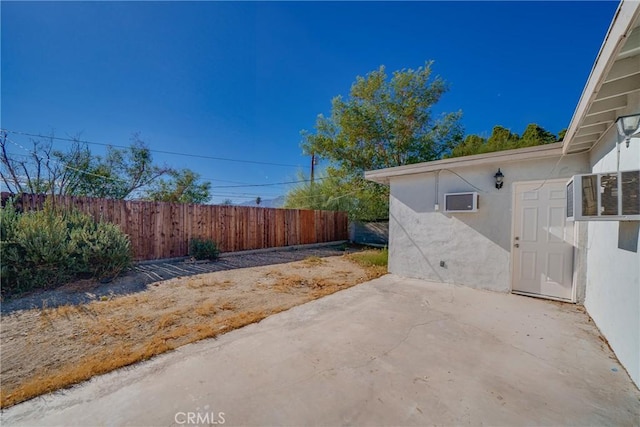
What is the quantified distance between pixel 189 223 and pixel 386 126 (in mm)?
8975

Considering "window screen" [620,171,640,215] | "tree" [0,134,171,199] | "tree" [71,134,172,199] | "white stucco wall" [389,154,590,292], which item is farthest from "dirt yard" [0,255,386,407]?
"tree" [71,134,172,199]

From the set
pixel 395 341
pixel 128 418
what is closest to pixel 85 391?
pixel 128 418

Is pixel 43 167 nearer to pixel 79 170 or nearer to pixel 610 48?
pixel 79 170

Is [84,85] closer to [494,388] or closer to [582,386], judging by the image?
[494,388]

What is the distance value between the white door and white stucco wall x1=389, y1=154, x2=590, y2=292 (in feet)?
0.51

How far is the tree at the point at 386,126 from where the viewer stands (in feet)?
35.3

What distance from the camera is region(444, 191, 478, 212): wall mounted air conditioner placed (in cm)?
450

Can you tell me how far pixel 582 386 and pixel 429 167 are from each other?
3.90m

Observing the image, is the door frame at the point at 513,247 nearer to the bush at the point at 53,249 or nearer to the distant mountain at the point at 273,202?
the bush at the point at 53,249

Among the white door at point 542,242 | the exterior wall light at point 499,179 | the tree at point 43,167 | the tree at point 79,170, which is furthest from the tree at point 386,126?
the tree at point 43,167

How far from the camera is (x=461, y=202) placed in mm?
4637

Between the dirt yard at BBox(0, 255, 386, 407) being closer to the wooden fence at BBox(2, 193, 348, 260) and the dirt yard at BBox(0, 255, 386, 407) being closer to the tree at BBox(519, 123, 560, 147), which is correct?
the wooden fence at BBox(2, 193, 348, 260)

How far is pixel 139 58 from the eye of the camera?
21.5 ft

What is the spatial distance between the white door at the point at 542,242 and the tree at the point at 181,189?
48.2 feet
